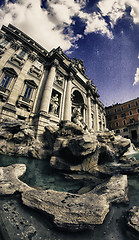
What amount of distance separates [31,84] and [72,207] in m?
15.5

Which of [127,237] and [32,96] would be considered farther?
[32,96]

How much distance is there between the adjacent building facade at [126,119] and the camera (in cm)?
2902

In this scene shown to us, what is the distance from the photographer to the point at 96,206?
2.13 meters

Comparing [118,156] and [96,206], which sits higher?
[118,156]

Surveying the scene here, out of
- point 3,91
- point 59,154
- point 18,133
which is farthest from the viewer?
point 3,91

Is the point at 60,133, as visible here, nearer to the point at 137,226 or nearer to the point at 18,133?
the point at 18,133

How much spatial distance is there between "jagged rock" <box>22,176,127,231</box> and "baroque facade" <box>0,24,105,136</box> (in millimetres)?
9115

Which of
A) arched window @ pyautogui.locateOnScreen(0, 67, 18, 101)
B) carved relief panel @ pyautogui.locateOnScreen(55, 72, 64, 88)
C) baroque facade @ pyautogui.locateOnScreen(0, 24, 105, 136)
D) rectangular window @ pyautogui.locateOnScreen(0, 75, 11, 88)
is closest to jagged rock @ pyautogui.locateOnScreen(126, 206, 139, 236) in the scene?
baroque facade @ pyautogui.locateOnScreen(0, 24, 105, 136)

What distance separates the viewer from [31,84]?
14641 millimetres

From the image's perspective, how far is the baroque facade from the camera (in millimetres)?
12281

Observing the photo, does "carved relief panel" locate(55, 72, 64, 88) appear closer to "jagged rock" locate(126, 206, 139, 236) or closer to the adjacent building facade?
"jagged rock" locate(126, 206, 139, 236)

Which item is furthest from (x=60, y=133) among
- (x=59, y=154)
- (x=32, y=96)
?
(x=32, y=96)

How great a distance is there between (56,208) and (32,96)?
47.1 ft

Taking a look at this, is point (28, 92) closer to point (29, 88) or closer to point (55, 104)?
point (29, 88)
